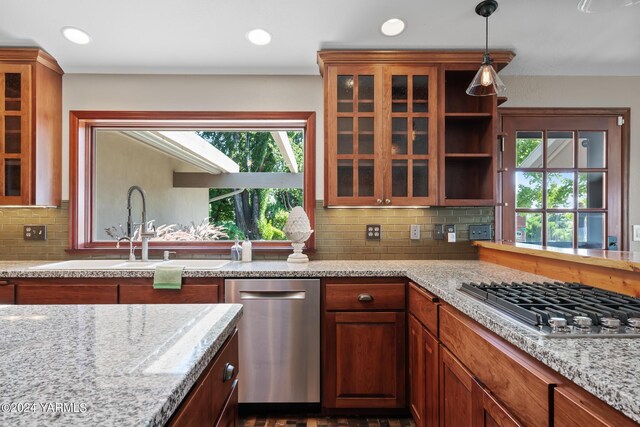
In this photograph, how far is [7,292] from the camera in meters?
2.12

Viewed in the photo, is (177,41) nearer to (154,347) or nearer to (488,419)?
(154,347)

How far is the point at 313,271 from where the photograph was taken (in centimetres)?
217

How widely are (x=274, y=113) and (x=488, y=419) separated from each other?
2.32 meters

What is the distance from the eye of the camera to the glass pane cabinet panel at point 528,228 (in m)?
2.81

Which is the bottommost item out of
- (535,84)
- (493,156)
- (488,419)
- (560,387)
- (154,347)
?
(488,419)

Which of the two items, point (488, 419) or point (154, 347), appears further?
point (488, 419)

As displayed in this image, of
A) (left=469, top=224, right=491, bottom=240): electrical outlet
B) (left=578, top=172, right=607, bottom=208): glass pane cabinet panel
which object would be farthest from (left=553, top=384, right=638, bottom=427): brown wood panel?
(left=578, top=172, right=607, bottom=208): glass pane cabinet panel

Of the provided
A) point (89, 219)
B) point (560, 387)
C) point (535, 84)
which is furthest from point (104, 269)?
point (535, 84)

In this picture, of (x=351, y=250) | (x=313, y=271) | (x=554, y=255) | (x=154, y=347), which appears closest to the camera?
(x=154, y=347)

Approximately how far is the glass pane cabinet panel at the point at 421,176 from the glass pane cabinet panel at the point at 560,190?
1.06 metres

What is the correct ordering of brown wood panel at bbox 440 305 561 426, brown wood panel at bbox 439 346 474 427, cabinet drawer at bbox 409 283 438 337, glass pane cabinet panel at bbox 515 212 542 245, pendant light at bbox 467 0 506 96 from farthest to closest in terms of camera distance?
glass pane cabinet panel at bbox 515 212 542 245 < pendant light at bbox 467 0 506 96 < cabinet drawer at bbox 409 283 438 337 < brown wood panel at bbox 439 346 474 427 < brown wood panel at bbox 440 305 561 426

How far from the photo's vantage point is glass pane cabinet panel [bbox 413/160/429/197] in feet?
8.20

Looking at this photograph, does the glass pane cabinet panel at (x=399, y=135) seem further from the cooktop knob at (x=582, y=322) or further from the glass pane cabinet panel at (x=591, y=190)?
the cooktop knob at (x=582, y=322)

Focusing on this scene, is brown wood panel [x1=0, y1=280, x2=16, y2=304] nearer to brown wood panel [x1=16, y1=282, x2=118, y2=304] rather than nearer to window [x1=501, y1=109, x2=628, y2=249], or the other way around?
brown wood panel [x1=16, y1=282, x2=118, y2=304]
